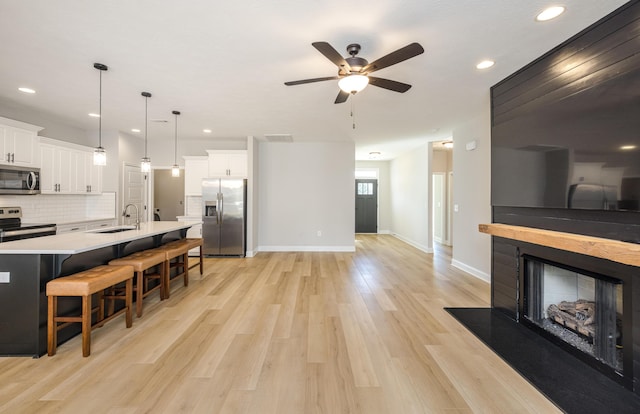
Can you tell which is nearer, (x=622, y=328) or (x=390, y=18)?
(x=622, y=328)

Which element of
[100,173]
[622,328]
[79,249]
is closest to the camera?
[622,328]

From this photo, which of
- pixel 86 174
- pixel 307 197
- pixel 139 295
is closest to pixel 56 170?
pixel 86 174

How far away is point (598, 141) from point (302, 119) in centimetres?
368

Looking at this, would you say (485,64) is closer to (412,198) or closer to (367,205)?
(412,198)

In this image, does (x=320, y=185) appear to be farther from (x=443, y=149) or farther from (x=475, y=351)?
(x=475, y=351)

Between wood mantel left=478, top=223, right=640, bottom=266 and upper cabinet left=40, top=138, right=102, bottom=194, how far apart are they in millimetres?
6704

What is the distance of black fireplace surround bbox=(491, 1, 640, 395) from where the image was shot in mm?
1820

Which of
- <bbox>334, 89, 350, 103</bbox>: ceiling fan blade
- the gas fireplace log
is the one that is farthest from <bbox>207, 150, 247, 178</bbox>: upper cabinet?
the gas fireplace log

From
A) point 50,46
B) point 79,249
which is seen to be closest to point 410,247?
point 79,249

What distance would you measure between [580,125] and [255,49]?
2788 mm

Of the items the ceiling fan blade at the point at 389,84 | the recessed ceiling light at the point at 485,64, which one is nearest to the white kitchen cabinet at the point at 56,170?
the ceiling fan blade at the point at 389,84

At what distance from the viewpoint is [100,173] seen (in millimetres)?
5449

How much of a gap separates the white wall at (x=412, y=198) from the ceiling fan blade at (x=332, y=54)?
4.88 metres

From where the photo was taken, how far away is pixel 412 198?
296 inches
